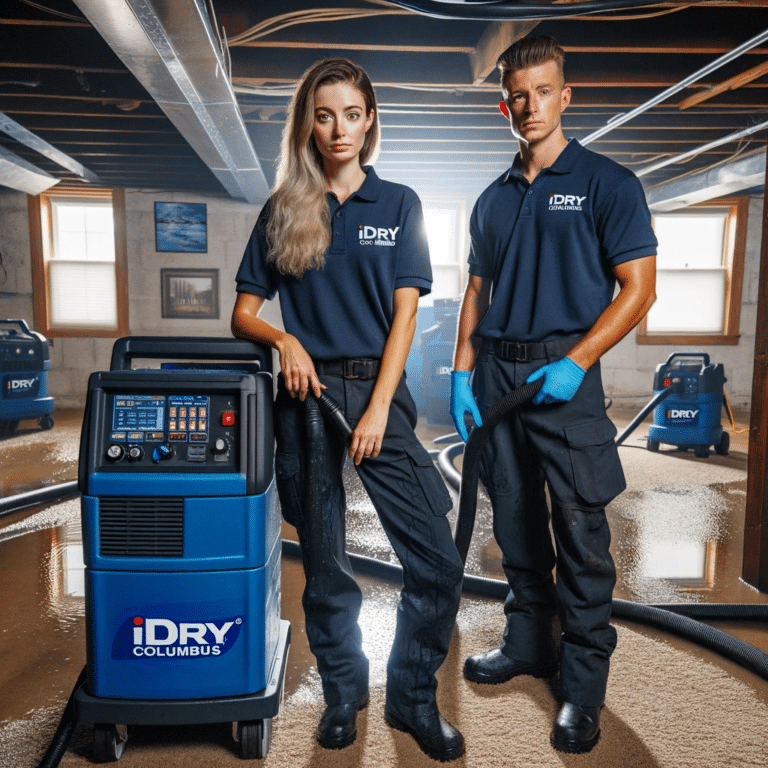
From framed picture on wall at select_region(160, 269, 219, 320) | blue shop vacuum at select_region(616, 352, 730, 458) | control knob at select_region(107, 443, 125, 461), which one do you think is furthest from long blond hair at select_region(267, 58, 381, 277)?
framed picture on wall at select_region(160, 269, 219, 320)

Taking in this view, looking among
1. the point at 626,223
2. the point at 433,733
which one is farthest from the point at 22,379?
the point at 626,223

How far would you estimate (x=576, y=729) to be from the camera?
4.71 ft

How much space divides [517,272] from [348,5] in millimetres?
2250

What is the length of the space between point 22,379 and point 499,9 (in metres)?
4.95

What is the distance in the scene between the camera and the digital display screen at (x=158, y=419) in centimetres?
127

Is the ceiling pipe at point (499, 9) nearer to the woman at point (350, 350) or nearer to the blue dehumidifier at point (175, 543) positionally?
the woman at point (350, 350)

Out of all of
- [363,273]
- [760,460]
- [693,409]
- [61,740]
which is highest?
[363,273]

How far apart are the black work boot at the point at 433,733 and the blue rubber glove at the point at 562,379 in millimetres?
764

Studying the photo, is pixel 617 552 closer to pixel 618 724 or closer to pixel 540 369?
pixel 618 724

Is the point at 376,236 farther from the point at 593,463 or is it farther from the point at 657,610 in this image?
the point at 657,610

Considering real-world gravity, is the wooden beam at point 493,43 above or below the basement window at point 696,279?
above

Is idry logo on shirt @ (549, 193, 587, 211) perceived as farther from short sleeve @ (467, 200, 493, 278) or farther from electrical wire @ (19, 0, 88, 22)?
electrical wire @ (19, 0, 88, 22)

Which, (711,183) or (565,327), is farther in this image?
(711,183)

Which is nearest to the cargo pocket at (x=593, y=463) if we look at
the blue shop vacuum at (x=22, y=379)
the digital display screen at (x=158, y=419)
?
→ the digital display screen at (x=158, y=419)
